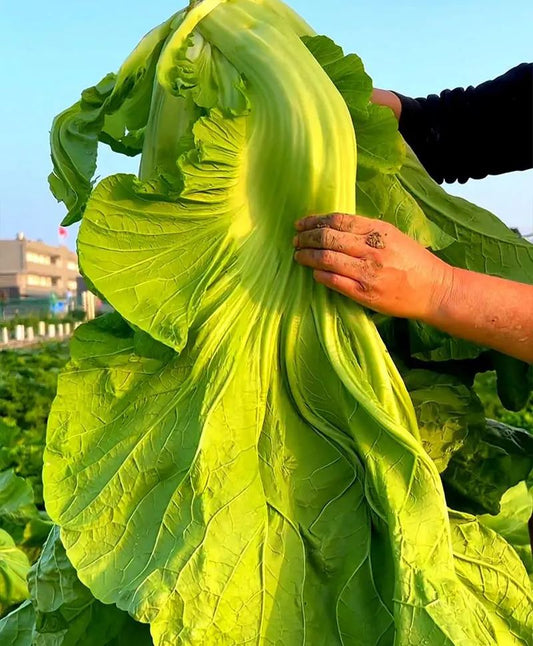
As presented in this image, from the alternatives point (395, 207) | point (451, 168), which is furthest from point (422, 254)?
point (451, 168)

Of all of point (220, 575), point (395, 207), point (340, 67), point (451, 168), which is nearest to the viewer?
point (220, 575)

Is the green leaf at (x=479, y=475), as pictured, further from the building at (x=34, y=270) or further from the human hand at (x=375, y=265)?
the building at (x=34, y=270)

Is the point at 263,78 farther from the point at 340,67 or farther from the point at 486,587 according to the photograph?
the point at 486,587

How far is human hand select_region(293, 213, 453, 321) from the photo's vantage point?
1.44m

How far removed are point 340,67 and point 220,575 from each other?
1085mm

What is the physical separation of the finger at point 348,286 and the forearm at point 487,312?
15 centimetres

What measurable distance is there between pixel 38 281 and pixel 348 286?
190ft

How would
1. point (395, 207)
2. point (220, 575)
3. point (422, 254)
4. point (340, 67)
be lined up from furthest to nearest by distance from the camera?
point (395, 207)
point (340, 67)
point (422, 254)
point (220, 575)

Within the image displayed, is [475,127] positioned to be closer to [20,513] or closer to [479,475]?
[479,475]

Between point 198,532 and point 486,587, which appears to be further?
point 486,587

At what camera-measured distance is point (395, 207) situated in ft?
5.74

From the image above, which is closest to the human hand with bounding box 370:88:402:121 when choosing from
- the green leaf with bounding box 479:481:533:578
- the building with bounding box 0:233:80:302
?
the green leaf with bounding box 479:481:533:578

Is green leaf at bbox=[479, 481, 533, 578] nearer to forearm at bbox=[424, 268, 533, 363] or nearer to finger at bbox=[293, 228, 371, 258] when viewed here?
forearm at bbox=[424, 268, 533, 363]

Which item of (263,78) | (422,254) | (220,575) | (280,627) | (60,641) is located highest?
(263,78)
